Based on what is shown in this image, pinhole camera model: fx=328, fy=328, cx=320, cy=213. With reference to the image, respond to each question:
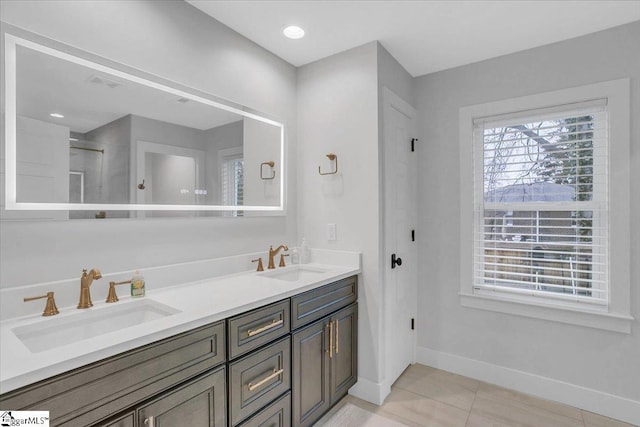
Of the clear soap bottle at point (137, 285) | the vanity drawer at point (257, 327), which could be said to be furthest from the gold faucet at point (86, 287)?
the vanity drawer at point (257, 327)

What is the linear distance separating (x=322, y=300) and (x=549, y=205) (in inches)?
69.8

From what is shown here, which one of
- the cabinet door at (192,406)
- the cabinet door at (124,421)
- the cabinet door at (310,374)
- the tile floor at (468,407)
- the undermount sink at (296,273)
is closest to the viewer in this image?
the cabinet door at (124,421)

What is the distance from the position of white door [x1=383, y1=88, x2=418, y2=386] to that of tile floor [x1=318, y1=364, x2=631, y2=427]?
19 cm

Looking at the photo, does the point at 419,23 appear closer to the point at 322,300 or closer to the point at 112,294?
the point at 322,300

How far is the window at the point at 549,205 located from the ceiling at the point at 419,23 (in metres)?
0.42

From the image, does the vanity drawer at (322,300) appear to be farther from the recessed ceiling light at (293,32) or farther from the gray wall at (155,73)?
the recessed ceiling light at (293,32)

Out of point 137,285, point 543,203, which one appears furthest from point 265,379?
point 543,203

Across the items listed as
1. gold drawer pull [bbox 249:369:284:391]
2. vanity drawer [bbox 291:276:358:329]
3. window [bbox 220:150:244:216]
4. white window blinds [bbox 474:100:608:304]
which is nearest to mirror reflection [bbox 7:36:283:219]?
window [bbox 220:150:244:216]

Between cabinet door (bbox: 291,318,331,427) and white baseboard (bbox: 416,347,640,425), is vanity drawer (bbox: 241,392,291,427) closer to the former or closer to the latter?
cabinet door (bbox: 291,318,331,427)

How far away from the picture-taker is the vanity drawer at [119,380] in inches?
36.3

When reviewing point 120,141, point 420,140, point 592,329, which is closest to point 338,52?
point 420,140

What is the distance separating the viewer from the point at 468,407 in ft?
7.36

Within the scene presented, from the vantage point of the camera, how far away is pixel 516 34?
2.22 metres

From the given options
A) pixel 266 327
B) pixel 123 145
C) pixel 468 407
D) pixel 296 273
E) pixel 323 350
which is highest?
pixel 123 145
